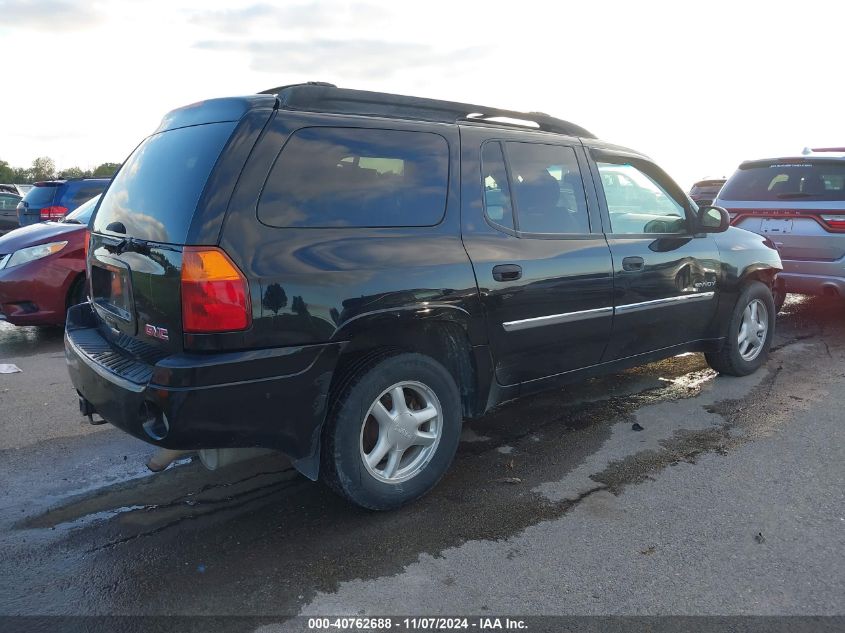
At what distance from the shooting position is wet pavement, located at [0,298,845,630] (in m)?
2.59

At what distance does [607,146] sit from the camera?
4324 millimetres

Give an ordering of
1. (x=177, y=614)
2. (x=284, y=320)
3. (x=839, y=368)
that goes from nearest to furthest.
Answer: (x=177, y=614) → (x=284, y=320) → (x=839, y=368)

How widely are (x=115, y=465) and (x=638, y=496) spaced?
2.82m

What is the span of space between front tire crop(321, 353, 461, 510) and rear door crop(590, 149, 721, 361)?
142 centimetres

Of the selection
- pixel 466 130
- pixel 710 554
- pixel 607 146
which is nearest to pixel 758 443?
pixel 710 554

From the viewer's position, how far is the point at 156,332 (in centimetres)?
278

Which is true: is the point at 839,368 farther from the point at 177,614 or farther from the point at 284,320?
the point at 177,614

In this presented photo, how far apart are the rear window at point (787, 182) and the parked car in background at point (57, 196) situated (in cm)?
833

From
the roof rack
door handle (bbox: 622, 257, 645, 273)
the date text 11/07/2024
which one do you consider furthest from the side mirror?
the date text 11/07/2024

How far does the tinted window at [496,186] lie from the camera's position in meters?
3.51

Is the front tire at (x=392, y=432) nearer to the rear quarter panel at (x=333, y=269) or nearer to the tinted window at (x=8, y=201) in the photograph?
the rear quarter panel at (x=333, y=269)

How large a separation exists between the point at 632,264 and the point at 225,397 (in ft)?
8.68

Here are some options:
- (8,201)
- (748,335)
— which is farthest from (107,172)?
(748,335)

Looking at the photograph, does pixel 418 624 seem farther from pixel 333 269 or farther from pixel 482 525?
pixel 333 269
